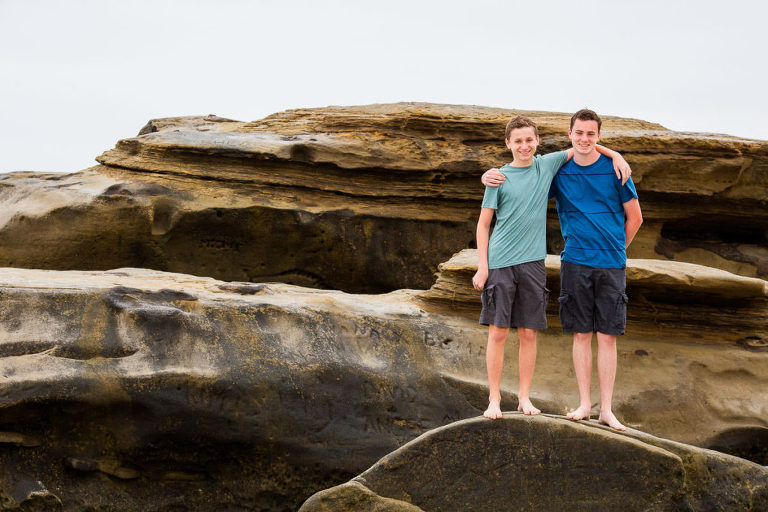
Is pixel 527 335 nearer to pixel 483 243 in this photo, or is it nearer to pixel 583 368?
pixel 583 368

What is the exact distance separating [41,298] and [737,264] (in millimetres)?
5646

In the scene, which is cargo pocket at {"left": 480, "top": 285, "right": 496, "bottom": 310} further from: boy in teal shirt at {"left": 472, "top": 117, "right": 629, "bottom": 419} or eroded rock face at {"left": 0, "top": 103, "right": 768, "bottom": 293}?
eroded rock face at {"left": 0, "top": 103, "right": 768, "bottom": 293}

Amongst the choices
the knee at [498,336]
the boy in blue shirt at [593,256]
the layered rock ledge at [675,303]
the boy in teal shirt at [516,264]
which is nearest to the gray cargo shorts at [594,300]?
the boy in blue shirt at [593,256]

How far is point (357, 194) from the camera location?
7797 millimetres

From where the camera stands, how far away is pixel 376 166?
25.3 feet

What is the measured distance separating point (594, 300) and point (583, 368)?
0.35 meters

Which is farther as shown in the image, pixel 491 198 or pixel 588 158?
pixel 588 158

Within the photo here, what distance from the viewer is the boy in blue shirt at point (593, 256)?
4.65 metres

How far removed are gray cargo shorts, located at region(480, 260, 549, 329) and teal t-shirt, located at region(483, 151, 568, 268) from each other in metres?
0.05

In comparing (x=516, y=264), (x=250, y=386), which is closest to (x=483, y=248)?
(x=516, y=264)

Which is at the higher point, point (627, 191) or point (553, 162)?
point (553, 162)

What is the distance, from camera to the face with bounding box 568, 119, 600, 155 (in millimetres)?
4664

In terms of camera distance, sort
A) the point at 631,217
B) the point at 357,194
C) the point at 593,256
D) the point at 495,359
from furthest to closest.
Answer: the point at 357,194 → the point at 631,217 → the point at 593,256 → the point at 495,359

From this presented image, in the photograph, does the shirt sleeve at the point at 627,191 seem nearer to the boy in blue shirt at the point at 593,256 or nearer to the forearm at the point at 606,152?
the boy in blue shirt at the point at 593,256
